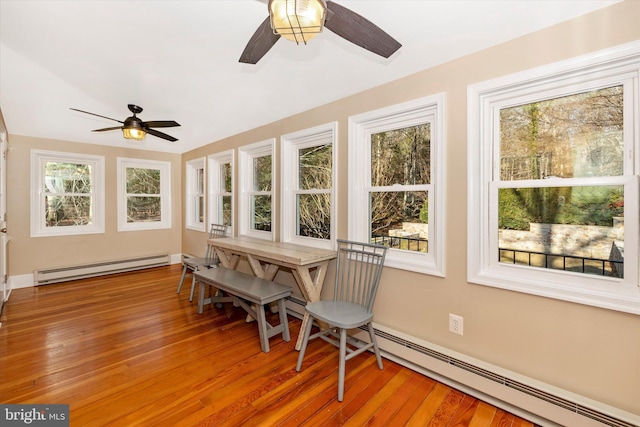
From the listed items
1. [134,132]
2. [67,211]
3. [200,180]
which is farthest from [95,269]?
[134,132]

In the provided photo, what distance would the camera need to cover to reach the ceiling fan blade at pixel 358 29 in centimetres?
126

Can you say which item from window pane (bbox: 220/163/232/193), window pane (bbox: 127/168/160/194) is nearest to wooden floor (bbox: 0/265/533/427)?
window pane (bbox: 220/163/232/193)

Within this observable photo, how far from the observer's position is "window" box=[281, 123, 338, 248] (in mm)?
2951

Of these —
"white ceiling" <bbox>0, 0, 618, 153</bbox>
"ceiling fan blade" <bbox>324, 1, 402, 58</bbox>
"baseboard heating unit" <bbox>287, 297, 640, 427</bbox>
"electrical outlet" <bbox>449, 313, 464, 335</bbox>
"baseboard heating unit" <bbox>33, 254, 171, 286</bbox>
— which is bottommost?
"baseboard heating unit" <bbox>287, 297, 640, 427</bbox>

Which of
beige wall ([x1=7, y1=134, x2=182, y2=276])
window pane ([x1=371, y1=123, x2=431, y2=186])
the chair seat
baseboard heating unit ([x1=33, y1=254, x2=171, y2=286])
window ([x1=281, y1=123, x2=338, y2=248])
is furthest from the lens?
baseboard heating unit ([x1=33, y1=254, x2=171, y2=286])

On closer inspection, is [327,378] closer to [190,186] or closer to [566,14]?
[566,14]

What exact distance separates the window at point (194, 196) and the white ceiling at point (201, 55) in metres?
1.53

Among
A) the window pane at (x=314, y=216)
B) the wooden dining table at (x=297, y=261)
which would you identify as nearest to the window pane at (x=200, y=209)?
the wooden dining table at (x=297, y=261)

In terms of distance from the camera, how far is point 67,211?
14.8 ft

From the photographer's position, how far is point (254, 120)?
11.7 feet

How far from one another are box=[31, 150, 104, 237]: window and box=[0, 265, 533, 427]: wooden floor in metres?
1.75

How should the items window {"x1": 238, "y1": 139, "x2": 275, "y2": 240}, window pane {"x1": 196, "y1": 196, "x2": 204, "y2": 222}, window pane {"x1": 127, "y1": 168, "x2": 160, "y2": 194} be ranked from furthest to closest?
window pane {"x1": 196, "y1": 196, "x2": 204, "y2": 222} → window pane {"x1": 127, "y1": 168, "x2": 160, "y2": 194} → window {"x1": 238, "y1": 139, "x2": 275, "y2": 240}

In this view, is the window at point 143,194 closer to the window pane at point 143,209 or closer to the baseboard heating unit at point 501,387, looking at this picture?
the window pane at point 143,209

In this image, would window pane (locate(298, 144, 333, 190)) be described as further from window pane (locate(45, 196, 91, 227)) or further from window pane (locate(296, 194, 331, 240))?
window pane (locate(45, 196, 91, 227))
